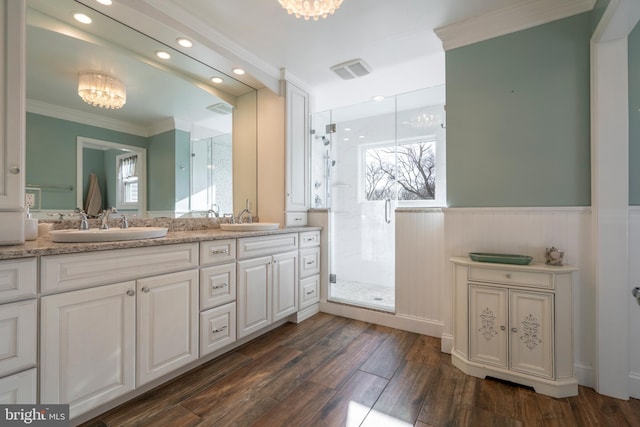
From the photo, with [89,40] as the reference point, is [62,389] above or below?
below

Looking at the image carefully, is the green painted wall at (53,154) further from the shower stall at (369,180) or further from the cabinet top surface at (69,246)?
the shower stall at (369,180)

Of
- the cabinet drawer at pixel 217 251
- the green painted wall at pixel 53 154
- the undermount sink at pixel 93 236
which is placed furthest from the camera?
the cabinet drawer at pixel 217 251

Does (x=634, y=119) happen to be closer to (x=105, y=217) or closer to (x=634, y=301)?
(x=634, y=301)

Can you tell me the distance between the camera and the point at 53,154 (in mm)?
1713

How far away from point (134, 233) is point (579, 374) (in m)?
2.83

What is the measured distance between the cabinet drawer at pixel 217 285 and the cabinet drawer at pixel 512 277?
1.67 m

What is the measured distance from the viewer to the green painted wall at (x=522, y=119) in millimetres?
1836

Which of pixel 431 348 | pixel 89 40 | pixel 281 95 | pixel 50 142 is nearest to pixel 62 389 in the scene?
pixel 50 142

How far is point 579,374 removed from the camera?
1.79 m

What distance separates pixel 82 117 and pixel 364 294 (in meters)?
2.86

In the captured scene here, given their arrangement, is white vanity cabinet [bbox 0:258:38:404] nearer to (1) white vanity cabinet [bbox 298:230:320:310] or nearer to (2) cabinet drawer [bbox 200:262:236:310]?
(2) cabinet drawer [bbox 200:262:236:310]

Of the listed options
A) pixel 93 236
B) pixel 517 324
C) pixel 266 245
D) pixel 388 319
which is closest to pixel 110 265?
pixel 93 236

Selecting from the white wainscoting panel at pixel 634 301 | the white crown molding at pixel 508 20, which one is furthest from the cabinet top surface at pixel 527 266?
the white crown molding at pixel 508 20

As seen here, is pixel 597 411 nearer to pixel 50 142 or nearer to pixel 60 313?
pixel 60 313
